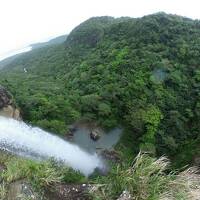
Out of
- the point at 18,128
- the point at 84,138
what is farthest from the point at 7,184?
the point at 84,138

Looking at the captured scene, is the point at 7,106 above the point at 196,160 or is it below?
above

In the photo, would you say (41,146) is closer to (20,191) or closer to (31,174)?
(31,174)

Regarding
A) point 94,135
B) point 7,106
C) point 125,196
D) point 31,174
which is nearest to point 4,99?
point 7,106

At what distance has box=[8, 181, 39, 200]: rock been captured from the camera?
37.7 feet

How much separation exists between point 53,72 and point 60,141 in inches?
854

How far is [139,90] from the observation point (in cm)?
3188

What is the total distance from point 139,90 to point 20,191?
20823 mm

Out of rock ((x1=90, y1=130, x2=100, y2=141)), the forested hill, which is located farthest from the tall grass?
rock ((x1=90, y1=130, x2=100, y2=141))

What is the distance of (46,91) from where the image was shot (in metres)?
31.1

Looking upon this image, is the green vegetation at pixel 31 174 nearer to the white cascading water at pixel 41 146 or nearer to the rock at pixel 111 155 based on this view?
the white cascading water at pixel 41 146

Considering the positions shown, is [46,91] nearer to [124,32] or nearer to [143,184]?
[124,32]

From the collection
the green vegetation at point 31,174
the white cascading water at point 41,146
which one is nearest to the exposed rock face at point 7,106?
the white cascading water at point 41,146

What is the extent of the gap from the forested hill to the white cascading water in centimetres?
166

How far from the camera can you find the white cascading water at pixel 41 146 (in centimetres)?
1997
